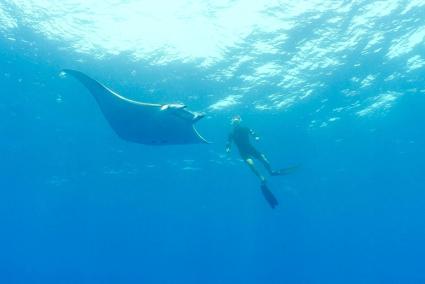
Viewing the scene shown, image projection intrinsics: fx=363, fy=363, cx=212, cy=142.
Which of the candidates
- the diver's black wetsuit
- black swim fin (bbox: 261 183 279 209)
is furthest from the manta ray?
the diver's black wetsuit

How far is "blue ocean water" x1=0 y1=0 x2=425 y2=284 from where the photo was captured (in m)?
14.2

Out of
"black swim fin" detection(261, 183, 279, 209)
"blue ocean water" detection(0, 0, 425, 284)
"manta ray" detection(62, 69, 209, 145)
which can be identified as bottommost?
"black swim fin" detection(261, 183, 279, 209)

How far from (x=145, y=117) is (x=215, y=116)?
11.5 meters

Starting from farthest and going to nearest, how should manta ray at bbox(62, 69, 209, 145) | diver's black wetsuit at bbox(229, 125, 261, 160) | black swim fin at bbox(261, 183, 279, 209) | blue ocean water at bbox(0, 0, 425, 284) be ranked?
blue ocean water at bbox(0, 0, 425, 284)
diver's black wetsuit at bbox(229, 125, 261, 160)
black swim fin at bbox(261, 183, 279, 209)
manta ray at bbox(62, 69, 209, 145)

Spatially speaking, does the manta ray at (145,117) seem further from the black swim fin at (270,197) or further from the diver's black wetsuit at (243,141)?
the diver's black wetsuit at (243,141)

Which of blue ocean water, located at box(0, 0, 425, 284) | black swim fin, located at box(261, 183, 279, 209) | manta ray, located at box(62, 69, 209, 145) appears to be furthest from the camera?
blue ocean water, located at box(0, 0, 425, 284)

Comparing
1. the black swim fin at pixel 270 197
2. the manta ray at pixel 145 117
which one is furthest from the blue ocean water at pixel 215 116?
the manta ray at pixel 145 117

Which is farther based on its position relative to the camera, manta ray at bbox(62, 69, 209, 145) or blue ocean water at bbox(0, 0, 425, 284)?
blue ocean water at bbox(0, 0, 425, 284)

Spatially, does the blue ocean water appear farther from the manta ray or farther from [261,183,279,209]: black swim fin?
the manta ray

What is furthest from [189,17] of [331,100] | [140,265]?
[140,265]

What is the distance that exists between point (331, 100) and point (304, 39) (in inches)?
258

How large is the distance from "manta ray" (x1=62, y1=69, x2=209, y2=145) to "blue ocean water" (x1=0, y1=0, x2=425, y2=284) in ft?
13.2

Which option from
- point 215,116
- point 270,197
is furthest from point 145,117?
point 215,116

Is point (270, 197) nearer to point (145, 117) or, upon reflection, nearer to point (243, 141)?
point (243, 141)
